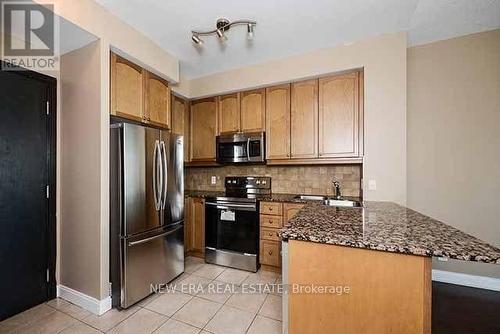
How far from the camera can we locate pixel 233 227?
2775mm

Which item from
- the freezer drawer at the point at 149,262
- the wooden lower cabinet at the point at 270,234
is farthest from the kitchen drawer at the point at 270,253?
the freezer drawer at the point at 149,262

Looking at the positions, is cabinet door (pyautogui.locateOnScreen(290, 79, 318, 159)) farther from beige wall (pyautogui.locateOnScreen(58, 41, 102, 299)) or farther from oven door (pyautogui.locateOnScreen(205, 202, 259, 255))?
beige wall (pyautogui.locateOnScreen(58, 41, 102, 299))

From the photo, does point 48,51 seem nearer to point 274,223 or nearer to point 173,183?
point 173,183

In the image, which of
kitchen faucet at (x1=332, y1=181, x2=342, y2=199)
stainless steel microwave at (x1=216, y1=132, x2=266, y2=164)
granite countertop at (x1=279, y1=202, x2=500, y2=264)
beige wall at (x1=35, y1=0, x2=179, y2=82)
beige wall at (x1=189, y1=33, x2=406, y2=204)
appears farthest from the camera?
stainless steel microwave at (x1=216, y1=132, x2=266, y2=164)

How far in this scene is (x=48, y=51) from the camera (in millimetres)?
2133

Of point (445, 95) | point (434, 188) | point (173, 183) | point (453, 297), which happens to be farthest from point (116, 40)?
point (453, 297)

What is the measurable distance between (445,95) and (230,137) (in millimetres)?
2602

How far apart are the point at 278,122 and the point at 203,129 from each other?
1195 mm

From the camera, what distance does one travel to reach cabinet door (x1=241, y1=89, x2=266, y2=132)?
2953 mm

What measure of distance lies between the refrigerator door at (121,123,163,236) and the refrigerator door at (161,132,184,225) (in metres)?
0.11

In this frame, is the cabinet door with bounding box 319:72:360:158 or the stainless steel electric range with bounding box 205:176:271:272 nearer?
the cabinet door with bounding box 319:72:360:158

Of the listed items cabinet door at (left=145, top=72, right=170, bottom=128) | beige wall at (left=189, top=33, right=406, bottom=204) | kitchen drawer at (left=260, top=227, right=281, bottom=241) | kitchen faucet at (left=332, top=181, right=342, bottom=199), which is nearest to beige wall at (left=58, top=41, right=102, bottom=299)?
cabinet door at (left=145, top=72, right=170, bottom=128)

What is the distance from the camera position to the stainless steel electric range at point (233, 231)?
2.68 m

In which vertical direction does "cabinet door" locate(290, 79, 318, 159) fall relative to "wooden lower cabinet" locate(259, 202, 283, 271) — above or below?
above
